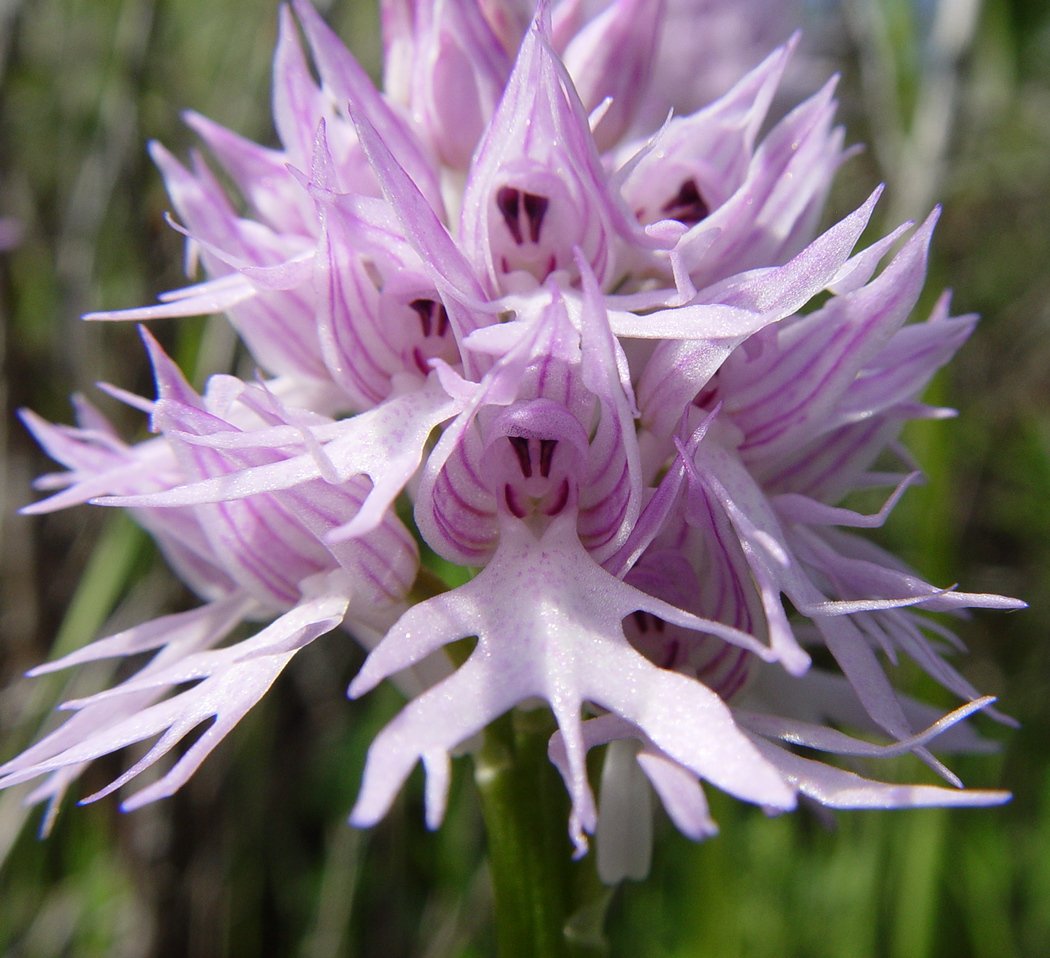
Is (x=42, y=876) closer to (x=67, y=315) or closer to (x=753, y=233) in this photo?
(x=67, y=315)

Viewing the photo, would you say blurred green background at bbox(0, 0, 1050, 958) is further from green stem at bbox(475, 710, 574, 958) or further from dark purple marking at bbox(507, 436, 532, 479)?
dark purple marking at bbox(507, 436, 532, 479)

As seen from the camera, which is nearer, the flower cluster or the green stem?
the flower cluster

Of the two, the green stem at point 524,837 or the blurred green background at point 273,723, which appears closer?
the green stem at point 524,837

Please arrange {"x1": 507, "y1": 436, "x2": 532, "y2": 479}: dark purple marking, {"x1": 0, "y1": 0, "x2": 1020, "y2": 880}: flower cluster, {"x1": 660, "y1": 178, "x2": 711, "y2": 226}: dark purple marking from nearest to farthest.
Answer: {"x1": 0, "y1": 0, "x2": 1020, "y2": 880}: flower cluster → {"x1": 507, "y1": 436, "x2": 532, "y2": 479}: dark purple marking → {"x1": 660, "y1": 178, "x2": 711, "y2": 226}: dark purple marking

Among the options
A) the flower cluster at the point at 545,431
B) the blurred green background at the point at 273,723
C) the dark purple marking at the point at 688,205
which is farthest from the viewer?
the blurred green background at the point at 273,723

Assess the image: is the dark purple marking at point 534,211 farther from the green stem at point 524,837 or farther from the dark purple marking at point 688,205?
the green stem at point 524,837

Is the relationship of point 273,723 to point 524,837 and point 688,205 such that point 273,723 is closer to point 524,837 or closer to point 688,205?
point 524,837

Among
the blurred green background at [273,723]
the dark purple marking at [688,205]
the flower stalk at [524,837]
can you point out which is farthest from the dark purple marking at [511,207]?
the blurred green background at [273,723]

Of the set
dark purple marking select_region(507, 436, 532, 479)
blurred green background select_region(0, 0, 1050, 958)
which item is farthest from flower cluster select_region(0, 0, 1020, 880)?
blurred green background select_region(0, 0, 1050, 958)
